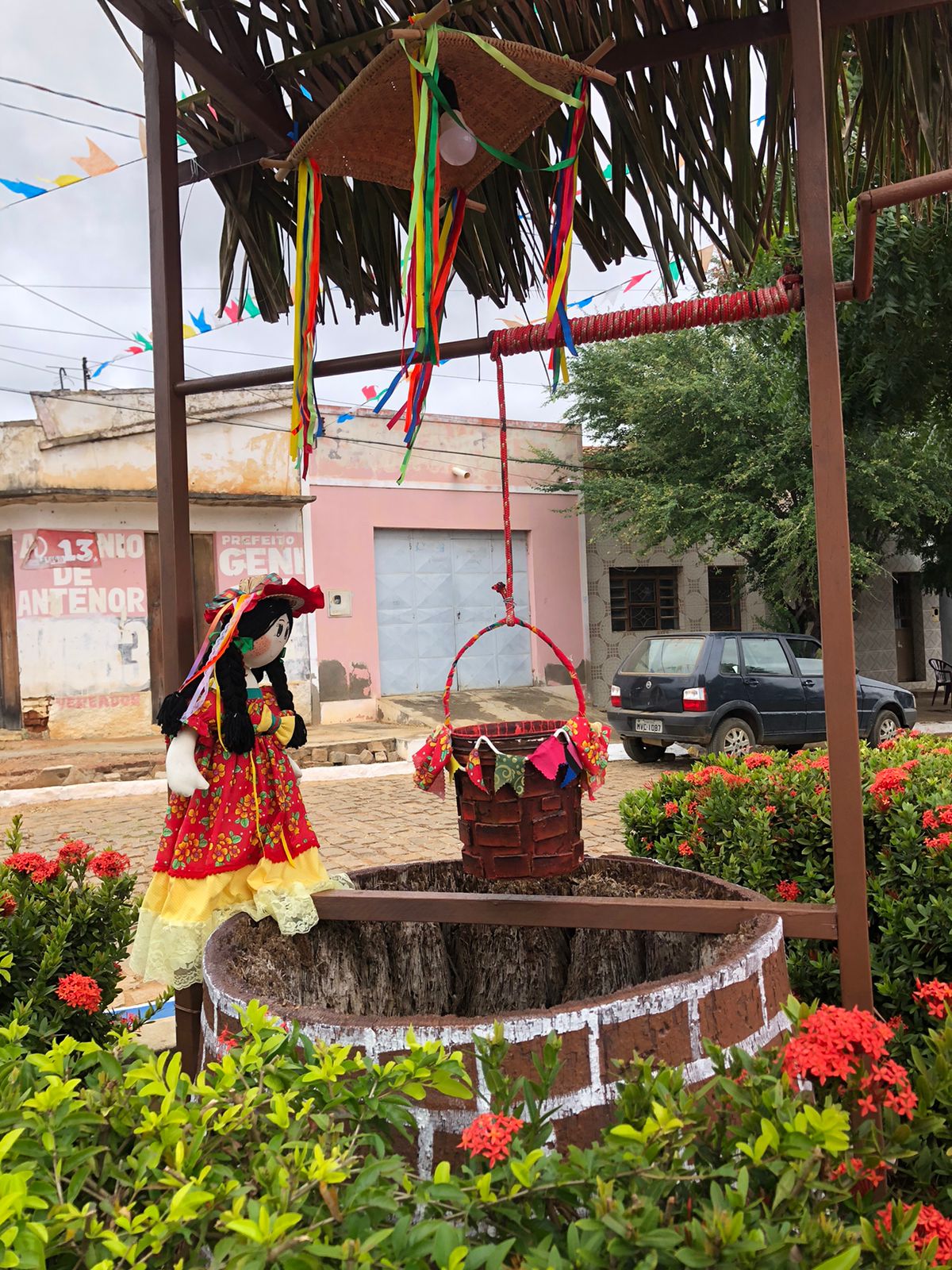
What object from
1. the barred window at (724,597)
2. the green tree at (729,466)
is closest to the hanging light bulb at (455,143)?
the green tree at (729,466)

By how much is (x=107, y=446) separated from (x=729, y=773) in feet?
36.0

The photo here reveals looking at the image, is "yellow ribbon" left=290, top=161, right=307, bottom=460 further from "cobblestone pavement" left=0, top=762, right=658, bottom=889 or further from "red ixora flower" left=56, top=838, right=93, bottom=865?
"cobblestone pavement" left=0, top=762, right=658, bottom=889

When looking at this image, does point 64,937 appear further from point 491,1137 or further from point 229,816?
point 491,1137

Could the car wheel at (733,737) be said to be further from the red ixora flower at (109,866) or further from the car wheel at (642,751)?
the red ixora flower at (109,866)

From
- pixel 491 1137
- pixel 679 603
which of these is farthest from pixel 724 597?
pixel 491 1137

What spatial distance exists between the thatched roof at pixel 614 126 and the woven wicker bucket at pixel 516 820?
1608 mm

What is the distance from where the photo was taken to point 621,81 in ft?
8.24

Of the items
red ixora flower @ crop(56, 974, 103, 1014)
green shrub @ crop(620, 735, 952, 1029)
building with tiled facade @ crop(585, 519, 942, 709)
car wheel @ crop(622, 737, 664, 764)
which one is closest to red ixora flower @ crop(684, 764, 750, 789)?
green shrub @ crop(620, 735, 952, 1029)

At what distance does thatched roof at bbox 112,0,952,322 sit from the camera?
234 centimetres

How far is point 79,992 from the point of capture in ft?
8.44

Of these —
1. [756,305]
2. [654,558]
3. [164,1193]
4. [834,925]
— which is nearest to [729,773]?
[834,925]

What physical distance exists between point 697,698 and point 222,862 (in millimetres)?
8047

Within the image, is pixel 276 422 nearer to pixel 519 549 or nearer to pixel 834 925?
pixel 519 549

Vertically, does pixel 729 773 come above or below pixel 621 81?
below
